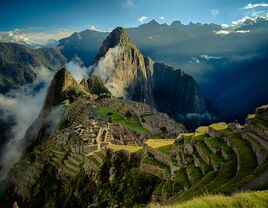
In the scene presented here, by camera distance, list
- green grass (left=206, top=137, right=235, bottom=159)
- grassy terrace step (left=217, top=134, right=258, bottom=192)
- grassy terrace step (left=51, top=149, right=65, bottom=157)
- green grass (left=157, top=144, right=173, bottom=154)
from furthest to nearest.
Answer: grassy terrace step (left=51, top=149, right=65, bottom=157) < green grass (left=157, top=144, right=173, bottom=154) < green grass (left=206, top=137, right=235, bottom=159) < grassy terrace step (left=217, top=134, right=258, bottom=192)

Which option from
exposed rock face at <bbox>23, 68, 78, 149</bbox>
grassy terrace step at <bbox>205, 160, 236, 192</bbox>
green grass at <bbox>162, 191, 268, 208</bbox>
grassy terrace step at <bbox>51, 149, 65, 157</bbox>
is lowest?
exposed rock face at <bbox>23, 68, 78, 149</bbox>

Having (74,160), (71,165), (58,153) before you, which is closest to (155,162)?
(71,165)

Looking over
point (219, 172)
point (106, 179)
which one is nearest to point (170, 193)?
point (219, 172)

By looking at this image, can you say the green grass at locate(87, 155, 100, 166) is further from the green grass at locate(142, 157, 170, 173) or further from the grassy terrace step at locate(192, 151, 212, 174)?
the grassy terrace step at locate(192, 151, 212, 174)

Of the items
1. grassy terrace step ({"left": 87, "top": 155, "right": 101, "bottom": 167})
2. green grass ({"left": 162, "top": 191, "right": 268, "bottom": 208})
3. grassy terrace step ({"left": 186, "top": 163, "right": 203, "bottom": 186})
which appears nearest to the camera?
green grass ({"left": 162, "top": 191, "right": 268, "bottom": 208})

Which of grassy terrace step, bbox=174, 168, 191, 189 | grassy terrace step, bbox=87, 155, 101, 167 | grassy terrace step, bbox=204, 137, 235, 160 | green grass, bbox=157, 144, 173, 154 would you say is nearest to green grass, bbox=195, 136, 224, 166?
grassy terrace step, bbox=204, 137, 235, 160

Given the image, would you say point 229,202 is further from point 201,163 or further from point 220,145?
point 220,145

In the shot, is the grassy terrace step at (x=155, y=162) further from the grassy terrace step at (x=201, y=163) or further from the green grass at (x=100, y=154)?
the green grass at (x=100, y=154)

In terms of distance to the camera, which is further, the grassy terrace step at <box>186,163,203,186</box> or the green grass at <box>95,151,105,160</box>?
the green grass at <box>95,151,105,160</box>

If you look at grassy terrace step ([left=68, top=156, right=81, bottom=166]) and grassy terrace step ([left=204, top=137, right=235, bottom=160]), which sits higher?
grassy terrace step ([left=204, top=137, right=235, bottom=160])

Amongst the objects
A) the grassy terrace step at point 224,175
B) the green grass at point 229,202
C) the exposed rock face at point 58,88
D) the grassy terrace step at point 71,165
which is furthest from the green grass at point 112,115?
the green grass at point 229,202
